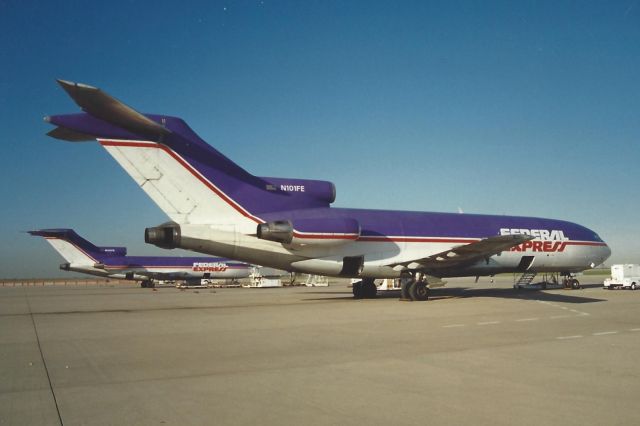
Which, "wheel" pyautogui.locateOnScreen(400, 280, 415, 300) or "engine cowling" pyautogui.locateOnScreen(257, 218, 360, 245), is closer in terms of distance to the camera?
"engine cowling" pyautogui.locateOnScreen(257, 218, 360, 245)

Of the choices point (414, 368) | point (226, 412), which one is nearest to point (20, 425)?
point (226, 412)

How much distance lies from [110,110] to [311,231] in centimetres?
742

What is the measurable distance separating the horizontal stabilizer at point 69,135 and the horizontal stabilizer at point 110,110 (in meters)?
0.73

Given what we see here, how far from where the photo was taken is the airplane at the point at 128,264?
1711 inches

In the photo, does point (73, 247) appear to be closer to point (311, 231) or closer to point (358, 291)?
point (358, 291)

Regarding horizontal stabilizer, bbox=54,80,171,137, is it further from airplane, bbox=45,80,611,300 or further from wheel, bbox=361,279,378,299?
wheel, bbox=361,279,378,299

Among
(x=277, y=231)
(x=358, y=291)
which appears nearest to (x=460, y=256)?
(x=358, y=291)

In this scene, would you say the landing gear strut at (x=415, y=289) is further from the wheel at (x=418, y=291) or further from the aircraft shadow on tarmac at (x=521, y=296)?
the aircraft shadow on tarmac at (x=521, y=296)

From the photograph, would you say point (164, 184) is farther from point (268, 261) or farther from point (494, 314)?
point (494, 314)

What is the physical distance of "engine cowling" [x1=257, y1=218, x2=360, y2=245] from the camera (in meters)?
16.2

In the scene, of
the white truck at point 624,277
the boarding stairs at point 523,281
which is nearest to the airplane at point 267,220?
the boarding stairs at point 523,281

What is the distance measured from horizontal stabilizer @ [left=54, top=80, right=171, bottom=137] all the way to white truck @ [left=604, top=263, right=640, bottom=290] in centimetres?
2649

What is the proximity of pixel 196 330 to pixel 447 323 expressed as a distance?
5.77 m

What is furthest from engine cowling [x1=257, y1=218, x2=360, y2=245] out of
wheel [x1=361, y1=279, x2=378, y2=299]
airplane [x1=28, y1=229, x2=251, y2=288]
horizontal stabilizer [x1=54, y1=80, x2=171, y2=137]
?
airplane [x1=28, y1=229, x2=251, y2=288]
